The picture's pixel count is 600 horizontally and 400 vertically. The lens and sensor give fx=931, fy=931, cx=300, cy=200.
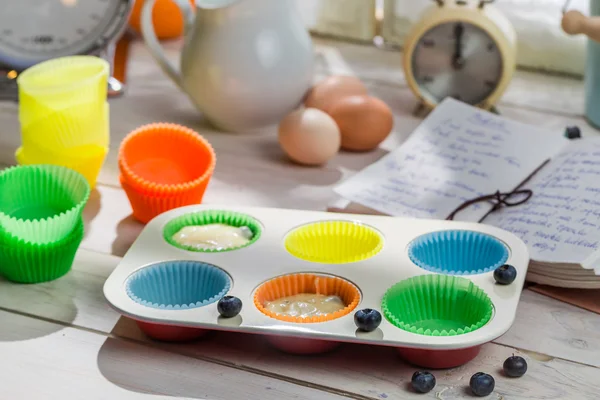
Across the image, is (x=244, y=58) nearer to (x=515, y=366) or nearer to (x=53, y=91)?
(x=53, y=91)

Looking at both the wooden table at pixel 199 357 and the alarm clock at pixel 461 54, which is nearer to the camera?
the wooden table at pixel 199 357

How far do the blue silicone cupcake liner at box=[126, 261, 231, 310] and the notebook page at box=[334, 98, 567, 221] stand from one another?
0.22 metres

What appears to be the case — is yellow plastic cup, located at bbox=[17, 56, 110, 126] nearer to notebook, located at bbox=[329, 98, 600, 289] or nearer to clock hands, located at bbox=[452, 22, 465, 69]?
notebook, located at bbox=[329, 98, 600, 289]

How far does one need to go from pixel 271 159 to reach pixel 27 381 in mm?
468

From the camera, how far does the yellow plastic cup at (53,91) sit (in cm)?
98

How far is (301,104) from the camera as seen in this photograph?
4.00ft

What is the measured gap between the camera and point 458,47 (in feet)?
3.89

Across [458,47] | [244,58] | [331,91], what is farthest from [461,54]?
[244,58]

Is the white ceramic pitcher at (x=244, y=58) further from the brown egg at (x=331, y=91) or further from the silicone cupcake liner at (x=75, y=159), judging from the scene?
the silicone cupcake liner at (x=75, y=159)

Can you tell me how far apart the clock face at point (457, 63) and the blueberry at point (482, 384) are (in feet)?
1.82

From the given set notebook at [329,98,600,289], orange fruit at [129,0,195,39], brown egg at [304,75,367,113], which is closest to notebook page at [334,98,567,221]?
notebook at [329,98,600,289]

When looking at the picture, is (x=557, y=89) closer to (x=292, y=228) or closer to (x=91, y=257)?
(x=292, y=228)

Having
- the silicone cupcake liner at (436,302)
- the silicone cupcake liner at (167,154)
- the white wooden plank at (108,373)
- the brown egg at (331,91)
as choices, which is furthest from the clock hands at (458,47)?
the white wooden plank at (108,373)

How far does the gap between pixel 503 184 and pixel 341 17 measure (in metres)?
0.55
